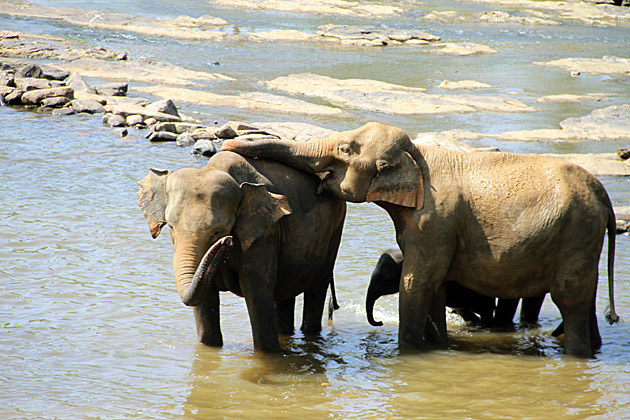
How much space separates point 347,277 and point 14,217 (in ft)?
14.5

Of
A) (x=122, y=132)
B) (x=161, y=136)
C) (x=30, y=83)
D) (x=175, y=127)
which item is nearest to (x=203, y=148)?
(x=161, y=136)

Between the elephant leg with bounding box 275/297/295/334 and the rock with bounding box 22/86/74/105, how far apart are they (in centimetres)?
1192

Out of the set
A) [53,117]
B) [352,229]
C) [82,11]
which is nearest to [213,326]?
[352,229]

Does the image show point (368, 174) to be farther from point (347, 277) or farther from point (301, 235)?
point (347, 277)

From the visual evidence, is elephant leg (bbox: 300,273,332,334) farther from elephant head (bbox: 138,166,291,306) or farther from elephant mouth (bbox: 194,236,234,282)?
elephant mouth (bbox: 194,236,234,282)

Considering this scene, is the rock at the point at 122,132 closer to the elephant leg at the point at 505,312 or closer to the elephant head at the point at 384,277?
the elephant head at the point at 384,277

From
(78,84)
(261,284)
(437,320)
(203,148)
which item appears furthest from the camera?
(78,84)

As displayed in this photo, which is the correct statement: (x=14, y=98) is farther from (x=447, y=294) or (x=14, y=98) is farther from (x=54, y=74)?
(x=447, y=294)

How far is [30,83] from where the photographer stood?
60.7 ft

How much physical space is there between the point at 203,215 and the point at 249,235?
0.51 m

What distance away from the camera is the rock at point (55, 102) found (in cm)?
1734

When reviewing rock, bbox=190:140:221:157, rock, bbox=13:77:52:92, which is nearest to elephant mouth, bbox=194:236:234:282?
rock, bbox=190:140:221:157

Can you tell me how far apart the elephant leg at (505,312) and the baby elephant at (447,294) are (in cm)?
8

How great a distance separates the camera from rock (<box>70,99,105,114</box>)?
17.1m
